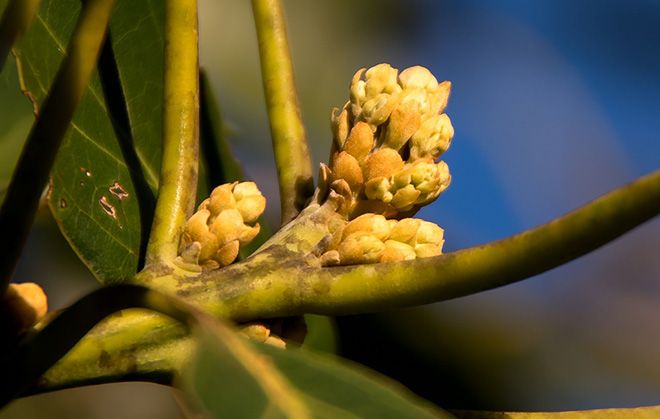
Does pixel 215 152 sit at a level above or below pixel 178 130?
Answer: above

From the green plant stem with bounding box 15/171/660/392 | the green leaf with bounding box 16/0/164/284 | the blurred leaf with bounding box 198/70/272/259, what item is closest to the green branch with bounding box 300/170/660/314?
the green plant stem with bounding box 15/171/660/392

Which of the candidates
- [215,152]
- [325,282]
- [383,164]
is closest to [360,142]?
[383,164]

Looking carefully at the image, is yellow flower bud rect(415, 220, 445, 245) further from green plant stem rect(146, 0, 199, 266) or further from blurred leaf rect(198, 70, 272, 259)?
blurred leaf rect(198, 70, 272, 259)

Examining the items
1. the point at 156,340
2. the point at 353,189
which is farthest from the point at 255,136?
the point at 156,340

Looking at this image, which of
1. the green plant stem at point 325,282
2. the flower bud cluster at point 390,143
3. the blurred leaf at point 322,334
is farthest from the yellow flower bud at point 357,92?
the blurred leaf at point 322,334

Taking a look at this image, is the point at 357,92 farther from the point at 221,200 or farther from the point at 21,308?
the point at 21,308

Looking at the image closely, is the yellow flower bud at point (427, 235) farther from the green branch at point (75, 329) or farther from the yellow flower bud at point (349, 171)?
the green branch at point (75, 329)

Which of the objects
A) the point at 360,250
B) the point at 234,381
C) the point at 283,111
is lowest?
the point at 234,381

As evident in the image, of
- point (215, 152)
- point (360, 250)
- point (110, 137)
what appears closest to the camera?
point (360, 250)
